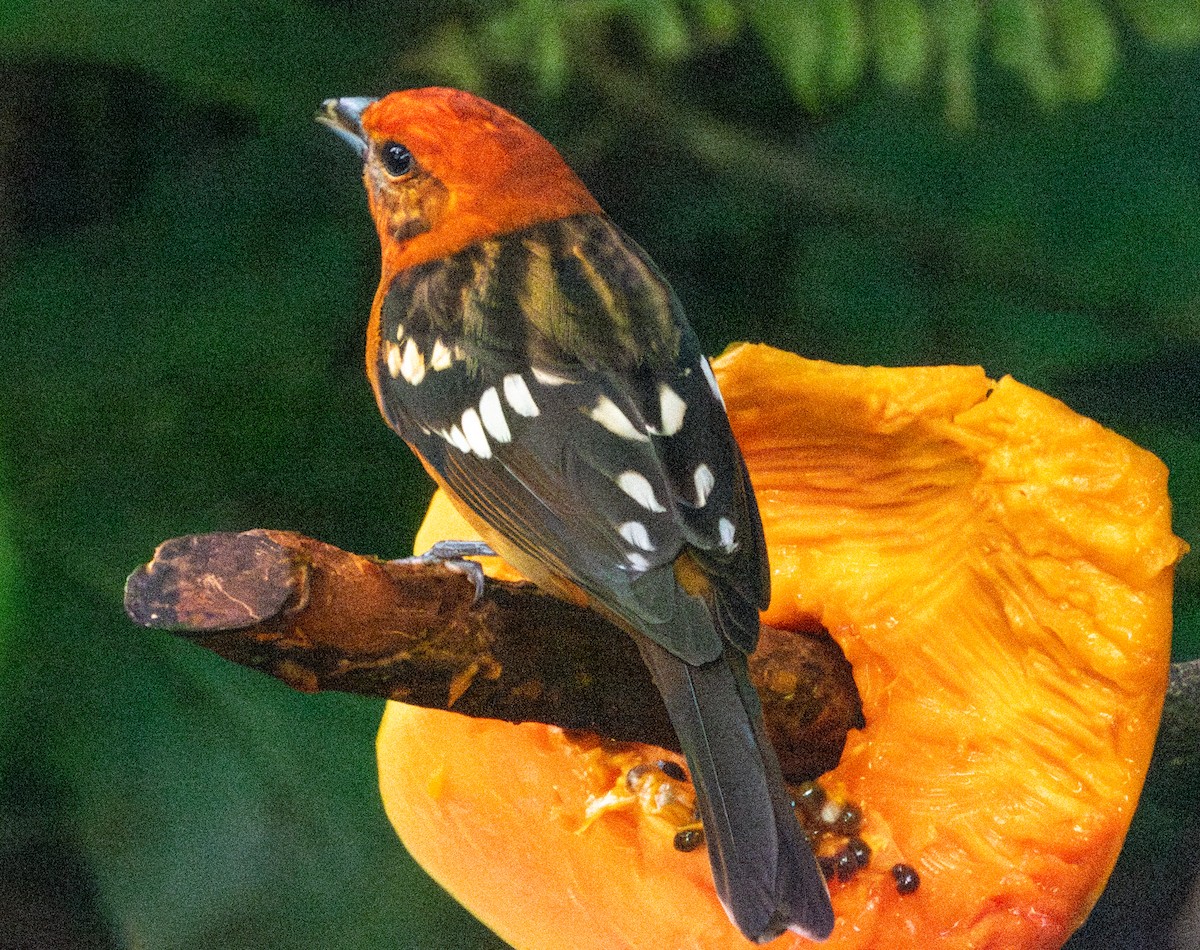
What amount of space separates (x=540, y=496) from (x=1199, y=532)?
447 mm

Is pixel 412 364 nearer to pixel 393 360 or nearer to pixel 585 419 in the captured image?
pixel 393 360

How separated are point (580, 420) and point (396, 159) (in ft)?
0.67

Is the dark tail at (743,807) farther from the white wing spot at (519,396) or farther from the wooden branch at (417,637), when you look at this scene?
the white wing spot at (519,396)

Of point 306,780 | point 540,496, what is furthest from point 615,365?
point 306,780

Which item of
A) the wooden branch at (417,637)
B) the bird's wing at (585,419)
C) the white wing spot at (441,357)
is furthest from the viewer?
the white wing spot at (441,357)

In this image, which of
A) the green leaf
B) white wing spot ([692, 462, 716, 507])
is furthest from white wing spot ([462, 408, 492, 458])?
the green leaf

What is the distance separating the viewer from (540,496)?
590 millimetres

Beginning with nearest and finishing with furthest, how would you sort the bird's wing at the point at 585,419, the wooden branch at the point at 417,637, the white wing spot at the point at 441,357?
the wooden branch at the point at 417,637, the bird's wing at the point at 585,419, the white wing spot at the point at 441,357

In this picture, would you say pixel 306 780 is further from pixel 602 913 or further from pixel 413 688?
pixel 413 688

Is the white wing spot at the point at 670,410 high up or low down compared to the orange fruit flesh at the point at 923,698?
up

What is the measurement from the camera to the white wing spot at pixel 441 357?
25.9 inches

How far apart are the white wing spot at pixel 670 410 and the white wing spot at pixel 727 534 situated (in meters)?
0.06

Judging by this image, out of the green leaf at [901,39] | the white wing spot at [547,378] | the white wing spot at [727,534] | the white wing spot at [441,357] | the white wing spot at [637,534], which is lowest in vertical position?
the white wing spot at [727,534]

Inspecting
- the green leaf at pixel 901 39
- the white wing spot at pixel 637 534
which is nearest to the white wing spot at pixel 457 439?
the white wing spot at pixel 637 534
